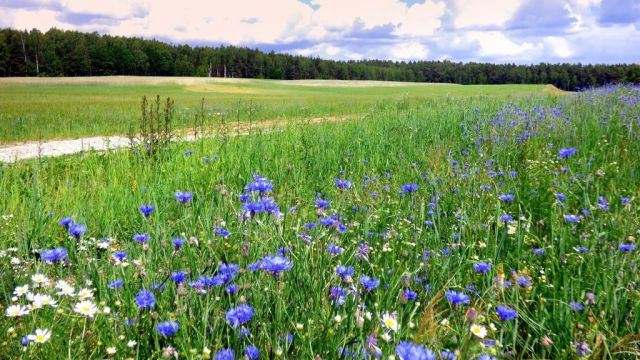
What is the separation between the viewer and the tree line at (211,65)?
80000 mm

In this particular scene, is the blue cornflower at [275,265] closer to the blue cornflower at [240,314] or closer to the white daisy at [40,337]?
the blue cornflower at [240,314]

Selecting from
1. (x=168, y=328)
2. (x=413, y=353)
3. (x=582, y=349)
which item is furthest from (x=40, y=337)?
(x=582, y=349)

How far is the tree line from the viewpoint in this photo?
80.0 meters

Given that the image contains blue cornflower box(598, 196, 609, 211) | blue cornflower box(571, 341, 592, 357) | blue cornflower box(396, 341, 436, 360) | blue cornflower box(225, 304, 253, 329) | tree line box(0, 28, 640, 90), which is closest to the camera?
blue cornflower box(396, 341, 436, 360)

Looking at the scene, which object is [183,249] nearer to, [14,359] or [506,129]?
[14,359]

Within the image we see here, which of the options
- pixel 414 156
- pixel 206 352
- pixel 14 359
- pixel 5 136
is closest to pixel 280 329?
pixel 206 352

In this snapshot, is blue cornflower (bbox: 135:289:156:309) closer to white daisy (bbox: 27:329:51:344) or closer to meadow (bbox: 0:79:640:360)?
meadow (bbox: 0:79:640:360)

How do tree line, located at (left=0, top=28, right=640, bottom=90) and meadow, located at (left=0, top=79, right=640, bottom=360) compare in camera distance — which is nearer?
meadow, located at (left=0, top=79, right=640, bottom=360)

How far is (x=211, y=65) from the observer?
97.9 m

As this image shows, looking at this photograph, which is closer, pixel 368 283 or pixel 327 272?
pixel 368 283

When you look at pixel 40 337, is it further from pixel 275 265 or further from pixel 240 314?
pixel 275 265

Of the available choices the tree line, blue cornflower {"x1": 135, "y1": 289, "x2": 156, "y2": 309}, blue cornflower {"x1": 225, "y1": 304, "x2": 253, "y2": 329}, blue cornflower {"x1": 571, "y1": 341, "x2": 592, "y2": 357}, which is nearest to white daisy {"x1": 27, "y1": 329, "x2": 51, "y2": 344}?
blue cornflower {"x1": 135, "y1": 289, "x2": 156, "y2": 309}

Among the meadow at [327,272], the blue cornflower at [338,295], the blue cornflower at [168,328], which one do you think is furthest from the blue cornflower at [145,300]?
the blue cornflower at [338,295]

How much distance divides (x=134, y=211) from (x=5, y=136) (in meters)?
11.8
